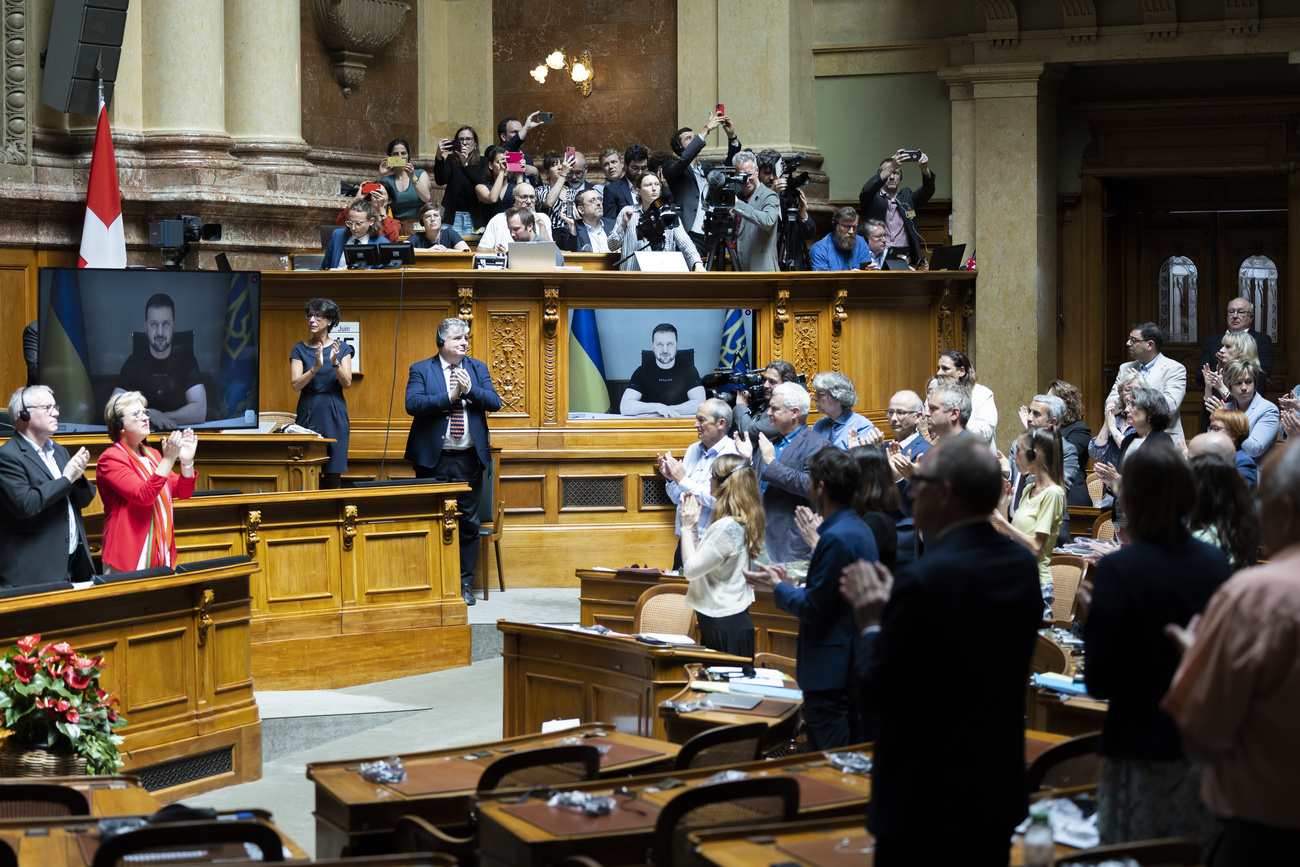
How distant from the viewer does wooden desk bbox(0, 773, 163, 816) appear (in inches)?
174

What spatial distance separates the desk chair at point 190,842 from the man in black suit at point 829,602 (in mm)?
1860

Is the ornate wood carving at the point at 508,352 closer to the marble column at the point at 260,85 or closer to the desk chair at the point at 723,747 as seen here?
the marble column at the point at 260,85

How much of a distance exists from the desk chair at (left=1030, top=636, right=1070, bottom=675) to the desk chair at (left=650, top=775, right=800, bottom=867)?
1.96m

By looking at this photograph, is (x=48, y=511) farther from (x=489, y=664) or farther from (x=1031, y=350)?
(x=1031, y=350)

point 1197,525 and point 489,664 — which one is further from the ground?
point 1197,525

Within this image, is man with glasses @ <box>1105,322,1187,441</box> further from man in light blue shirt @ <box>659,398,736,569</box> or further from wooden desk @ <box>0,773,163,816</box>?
wooden desk @ <box>0,773,163,816</box>

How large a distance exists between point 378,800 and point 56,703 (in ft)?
6.21

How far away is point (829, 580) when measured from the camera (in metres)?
4.87

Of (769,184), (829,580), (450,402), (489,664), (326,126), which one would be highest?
(326,126)

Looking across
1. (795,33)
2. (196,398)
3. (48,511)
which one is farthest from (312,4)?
(48,511)

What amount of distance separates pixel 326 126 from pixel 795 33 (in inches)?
175

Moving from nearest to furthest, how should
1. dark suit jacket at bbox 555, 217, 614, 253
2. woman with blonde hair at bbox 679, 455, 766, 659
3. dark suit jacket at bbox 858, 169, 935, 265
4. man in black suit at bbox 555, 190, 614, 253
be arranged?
woman with blonde hair at bbox 679, 455, 766, 659, man in black suit at bbox 555, 190, 614, 253, dark suit jacket at bbox 555, 217, 614, 253, dark suit jacket at bbox 858, 169, 935, 265

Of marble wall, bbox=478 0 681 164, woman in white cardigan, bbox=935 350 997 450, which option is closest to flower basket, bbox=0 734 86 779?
woman in white cardigan, bbox=935 350 997 450

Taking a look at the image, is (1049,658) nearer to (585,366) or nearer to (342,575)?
(342,575)
